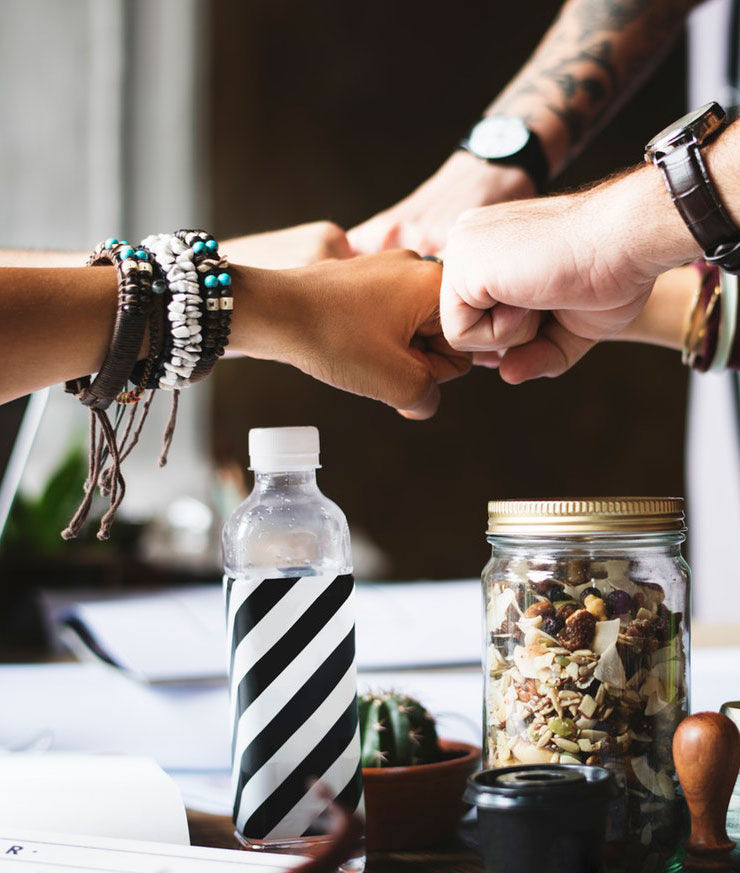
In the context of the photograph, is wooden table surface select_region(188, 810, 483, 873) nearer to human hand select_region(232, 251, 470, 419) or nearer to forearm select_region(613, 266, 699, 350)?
human hand select_region(232, 251, 470, 419)

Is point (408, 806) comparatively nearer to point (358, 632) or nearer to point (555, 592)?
point (555, 592)

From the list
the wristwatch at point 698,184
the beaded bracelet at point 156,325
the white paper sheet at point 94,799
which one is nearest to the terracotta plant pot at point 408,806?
the white paper sheet at point 94,799

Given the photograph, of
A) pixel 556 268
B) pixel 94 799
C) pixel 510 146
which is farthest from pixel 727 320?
pixel 94 799

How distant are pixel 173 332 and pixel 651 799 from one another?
383mm

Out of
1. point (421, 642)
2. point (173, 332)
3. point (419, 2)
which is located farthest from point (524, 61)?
point (173, 332)

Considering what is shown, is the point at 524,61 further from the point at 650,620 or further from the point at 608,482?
the point at 650,620

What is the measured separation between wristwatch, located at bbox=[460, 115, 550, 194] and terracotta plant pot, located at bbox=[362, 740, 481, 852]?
65cm

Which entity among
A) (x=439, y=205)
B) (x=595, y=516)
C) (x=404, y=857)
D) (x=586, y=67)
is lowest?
(x=404, y=857)

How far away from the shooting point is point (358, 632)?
96cm

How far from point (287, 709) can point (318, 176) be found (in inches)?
103

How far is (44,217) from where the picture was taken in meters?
3.13

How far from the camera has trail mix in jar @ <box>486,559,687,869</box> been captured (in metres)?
0.49

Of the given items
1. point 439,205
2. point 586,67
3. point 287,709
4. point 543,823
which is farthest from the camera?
point 586,67

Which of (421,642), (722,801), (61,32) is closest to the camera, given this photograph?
(722,801)
